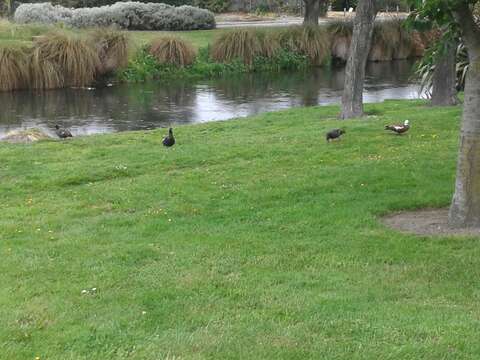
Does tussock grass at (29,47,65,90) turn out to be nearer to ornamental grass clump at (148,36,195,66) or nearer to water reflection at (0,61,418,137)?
water reflection at (0,61,418,137)

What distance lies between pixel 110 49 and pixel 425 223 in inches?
934

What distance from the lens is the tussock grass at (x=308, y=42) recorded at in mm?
34844

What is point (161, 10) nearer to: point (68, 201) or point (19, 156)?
point (19, 156)

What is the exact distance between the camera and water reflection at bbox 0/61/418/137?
2047 centimetres

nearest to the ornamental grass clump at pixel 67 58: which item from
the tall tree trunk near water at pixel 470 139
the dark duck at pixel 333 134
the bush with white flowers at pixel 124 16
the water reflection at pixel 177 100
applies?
the water reflection at pixel 177 100

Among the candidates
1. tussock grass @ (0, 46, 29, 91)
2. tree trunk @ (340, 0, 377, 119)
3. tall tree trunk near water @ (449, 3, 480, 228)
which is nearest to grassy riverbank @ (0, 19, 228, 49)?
tussock grass @ (0, 46, 29, 91)

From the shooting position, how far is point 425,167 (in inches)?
377

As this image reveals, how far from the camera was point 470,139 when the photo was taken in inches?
281

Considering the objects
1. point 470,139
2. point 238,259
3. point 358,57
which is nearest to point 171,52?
point 358,57

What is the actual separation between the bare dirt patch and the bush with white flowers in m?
29.5

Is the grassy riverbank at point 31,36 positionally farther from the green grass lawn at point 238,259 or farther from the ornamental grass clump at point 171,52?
the green grass lawn at point 238,259

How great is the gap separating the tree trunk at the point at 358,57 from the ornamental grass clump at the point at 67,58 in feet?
48.6

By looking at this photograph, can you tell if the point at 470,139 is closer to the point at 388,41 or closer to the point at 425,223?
the point at 425,223

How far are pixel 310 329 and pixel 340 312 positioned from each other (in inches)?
13.9
